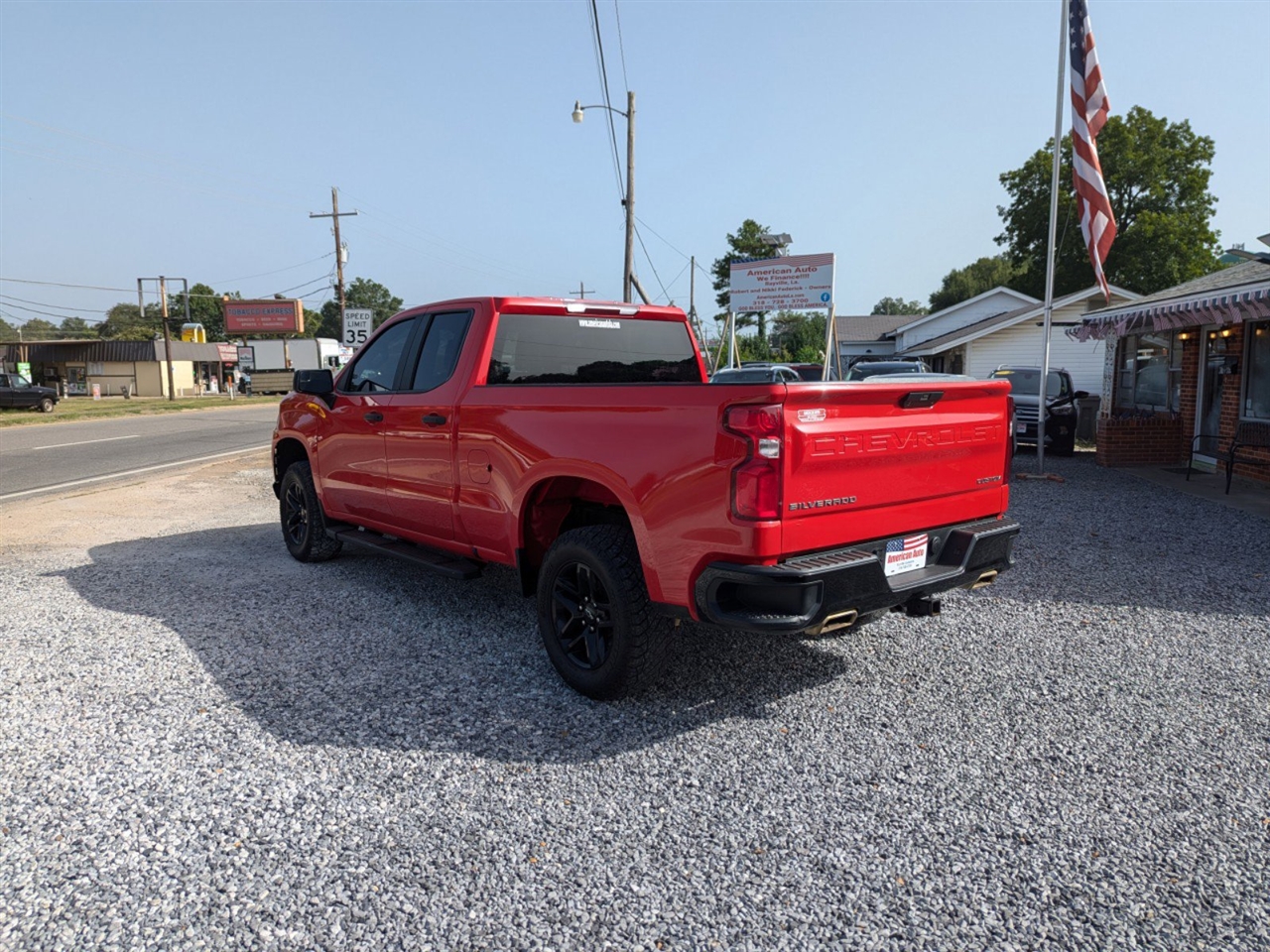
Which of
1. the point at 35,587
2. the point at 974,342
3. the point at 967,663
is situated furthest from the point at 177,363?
the point at 967,663

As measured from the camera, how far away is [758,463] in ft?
10.5

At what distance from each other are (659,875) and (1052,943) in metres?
1.13

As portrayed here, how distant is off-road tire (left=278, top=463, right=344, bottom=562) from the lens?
6594mm

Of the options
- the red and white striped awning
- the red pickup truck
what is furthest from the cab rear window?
the red and white striped awning

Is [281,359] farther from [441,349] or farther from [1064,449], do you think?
[441,349]

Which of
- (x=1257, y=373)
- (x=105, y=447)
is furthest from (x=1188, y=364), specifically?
(x=105, y=447)

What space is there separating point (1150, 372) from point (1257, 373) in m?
4.58

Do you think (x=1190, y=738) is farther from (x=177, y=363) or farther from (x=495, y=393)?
(x=177, y=363)

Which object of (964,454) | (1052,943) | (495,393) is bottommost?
(1052,943)

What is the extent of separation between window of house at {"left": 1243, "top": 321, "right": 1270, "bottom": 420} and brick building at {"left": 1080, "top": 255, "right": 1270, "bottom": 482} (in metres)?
0.01

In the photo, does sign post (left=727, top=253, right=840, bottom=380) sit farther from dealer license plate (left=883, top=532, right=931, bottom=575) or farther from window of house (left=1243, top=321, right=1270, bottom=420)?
dealer license plate (left=883, top=532, right=931, bottom=575)

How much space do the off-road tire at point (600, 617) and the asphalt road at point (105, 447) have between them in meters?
10.1

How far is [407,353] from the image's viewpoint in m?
5.39

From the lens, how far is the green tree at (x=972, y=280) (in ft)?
284
